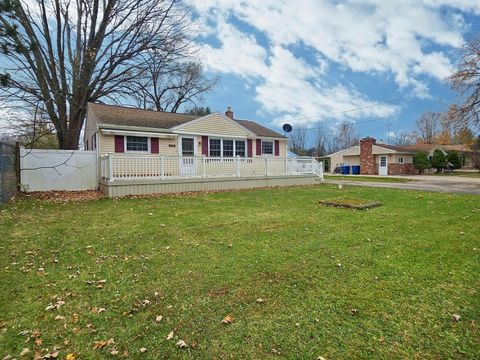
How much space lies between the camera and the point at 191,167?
45.1ft

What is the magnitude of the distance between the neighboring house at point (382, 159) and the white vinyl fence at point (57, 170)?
106 ft

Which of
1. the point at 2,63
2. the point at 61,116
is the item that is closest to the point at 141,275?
the point at 2,63

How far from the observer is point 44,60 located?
1628cm

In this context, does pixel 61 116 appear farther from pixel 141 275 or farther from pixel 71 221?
pixel 141 275

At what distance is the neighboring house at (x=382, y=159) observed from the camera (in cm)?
3391

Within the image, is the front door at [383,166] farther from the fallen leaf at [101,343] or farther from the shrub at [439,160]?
the fallen leaf at [101,343]

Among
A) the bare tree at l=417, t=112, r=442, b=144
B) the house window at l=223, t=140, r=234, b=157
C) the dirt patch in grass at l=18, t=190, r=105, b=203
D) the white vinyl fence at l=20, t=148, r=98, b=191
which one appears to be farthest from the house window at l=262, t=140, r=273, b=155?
the bare tree at l=417, t=112, r=442, b=144

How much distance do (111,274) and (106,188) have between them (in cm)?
855

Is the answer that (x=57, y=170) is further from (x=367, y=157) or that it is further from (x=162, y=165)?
(x=367, y=157)

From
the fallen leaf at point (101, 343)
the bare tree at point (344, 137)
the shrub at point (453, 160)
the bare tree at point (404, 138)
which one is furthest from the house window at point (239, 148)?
the bare tree at point (404, 138)

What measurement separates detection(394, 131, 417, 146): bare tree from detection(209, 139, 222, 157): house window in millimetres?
60818

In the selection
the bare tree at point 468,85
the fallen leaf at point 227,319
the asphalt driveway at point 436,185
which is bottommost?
the fallen leaf at point 227,319

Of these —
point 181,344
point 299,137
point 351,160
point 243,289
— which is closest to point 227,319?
point 181,344

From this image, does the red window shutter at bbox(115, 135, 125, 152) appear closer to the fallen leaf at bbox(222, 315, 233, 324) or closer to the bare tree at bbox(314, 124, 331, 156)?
the fallen leaf at bbox(222, 315, 233, 324)
